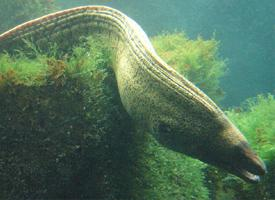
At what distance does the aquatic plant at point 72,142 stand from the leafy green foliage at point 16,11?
22.9ft

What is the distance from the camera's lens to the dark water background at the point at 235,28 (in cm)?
1684

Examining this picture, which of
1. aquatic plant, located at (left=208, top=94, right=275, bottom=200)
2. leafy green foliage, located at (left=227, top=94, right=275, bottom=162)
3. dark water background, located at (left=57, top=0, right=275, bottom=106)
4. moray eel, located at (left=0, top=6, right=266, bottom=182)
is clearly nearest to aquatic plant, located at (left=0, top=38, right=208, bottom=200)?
moray eel, located at (left=0, top=6, right=266, bottom=182)

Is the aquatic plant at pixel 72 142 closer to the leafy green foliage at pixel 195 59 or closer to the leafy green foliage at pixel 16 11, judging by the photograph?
the leafy green foliage at pixel 195 59

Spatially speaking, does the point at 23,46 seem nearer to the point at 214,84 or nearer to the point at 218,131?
the point at 218,131

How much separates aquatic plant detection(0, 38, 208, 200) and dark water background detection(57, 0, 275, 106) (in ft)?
44.1

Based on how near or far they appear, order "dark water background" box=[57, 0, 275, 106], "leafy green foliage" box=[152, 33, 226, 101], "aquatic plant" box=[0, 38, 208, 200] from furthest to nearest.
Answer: "dark water background" box=[57, 0, 275, 106] < "leafy green foliage" box=[152, 33, 226, 101] < "aquatic plant" box=[0, 38, 208, 200]

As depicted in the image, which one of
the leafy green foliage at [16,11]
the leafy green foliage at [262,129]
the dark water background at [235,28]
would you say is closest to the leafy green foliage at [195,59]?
the leafy green foliage at [262,129]

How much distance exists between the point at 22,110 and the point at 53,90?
0.36 meters

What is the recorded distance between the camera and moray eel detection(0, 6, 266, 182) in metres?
2.75

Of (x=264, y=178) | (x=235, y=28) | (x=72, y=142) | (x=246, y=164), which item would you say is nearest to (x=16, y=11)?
(x=72, y=142)

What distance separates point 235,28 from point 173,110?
52.2 ft

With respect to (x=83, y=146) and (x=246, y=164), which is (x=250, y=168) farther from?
(x=83, y=146)

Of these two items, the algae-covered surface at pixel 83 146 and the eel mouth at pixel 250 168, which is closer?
the eel mouth at pixel 250 168

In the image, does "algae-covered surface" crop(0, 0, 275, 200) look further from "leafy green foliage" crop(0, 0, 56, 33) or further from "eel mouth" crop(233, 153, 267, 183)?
"leafy green foliage" crop(0, 0, 56, 33)
